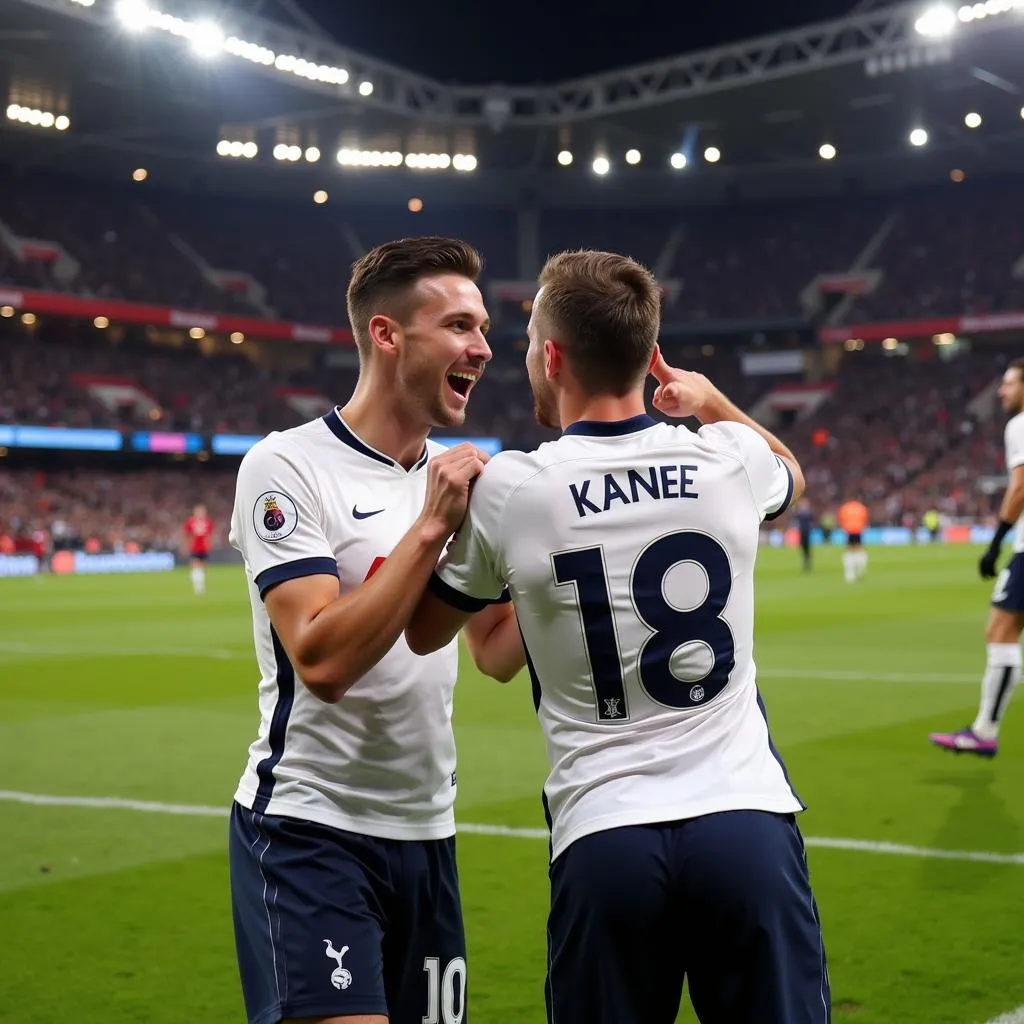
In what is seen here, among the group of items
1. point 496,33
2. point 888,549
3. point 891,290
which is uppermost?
point 496,33

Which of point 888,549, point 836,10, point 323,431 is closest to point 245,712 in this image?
point 323,431

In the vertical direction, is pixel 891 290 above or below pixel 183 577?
above

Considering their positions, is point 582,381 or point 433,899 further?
point 433,899

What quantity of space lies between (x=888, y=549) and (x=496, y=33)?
81.3 ft

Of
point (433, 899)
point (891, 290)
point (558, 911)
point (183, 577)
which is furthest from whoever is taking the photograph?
point (891, 290)

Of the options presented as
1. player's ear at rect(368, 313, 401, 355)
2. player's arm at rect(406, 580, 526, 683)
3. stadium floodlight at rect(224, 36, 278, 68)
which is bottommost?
player's arm at rect(406, 580, 526, 683)

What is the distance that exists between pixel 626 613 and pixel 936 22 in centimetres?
4266

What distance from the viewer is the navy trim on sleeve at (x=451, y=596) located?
276cm

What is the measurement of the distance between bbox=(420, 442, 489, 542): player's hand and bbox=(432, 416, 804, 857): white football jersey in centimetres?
3

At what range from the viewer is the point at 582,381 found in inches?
109

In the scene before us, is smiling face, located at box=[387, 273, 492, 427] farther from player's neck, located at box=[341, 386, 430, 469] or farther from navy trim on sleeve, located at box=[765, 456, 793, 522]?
navy trim on sleeve, located at box=[765, 456, 793, 522]

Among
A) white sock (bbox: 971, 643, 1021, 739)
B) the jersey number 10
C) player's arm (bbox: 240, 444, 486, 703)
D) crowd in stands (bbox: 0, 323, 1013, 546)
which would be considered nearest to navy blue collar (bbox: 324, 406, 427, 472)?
player's arm (bbox: 240, 444, 486, 703)

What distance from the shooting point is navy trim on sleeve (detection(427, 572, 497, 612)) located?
276cm

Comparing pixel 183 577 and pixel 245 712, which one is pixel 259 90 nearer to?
pixel 183 577
